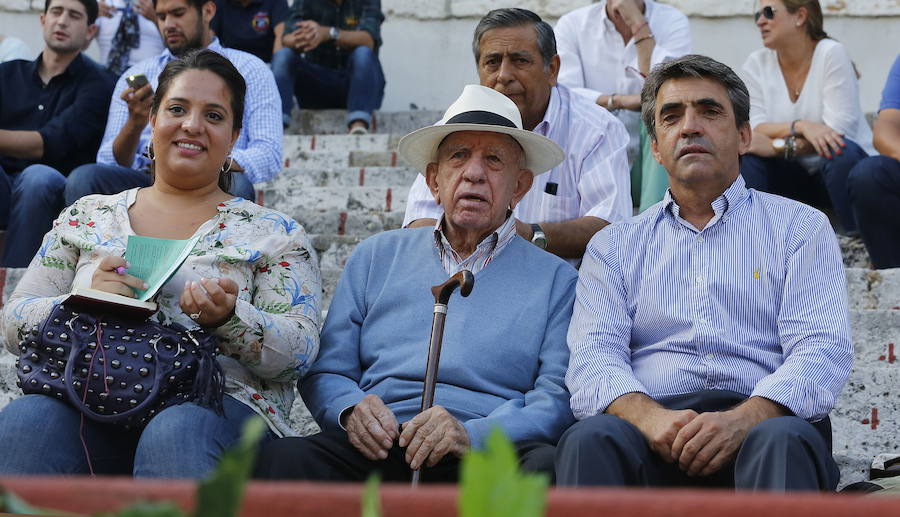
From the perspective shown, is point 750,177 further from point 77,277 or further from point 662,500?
point 662,500

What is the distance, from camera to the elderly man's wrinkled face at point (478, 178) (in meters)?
2.78

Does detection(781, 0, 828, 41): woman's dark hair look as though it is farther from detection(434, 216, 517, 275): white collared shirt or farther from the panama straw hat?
detection(434, 216, 517, 275): white collared shirt

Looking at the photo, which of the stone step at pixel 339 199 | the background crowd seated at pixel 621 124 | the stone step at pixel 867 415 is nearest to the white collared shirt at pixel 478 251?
the background crowd seated at pixel 621 124

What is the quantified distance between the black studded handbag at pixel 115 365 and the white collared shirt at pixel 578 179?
116 centimetres

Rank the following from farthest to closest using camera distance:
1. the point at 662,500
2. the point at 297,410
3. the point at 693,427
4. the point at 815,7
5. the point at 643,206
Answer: the point at 815,7, the point at 643,206, the point at 297,410, the point at 693,427, the point at 662,500

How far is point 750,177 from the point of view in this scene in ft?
13.6

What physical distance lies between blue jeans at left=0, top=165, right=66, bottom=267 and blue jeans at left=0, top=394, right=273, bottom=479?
1746mm

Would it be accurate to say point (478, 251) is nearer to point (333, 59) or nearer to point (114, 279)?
point (114, 279)

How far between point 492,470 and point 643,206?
3.45 metres

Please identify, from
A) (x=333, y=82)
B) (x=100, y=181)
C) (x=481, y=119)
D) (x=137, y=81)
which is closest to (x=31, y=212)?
(x=100, y=181)

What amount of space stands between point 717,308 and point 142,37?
429cm

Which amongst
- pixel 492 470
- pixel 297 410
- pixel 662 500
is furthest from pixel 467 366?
pixel 492 470

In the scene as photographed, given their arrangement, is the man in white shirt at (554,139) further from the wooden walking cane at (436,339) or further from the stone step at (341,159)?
the stone step at (341,159)

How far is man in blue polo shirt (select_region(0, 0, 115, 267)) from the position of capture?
425 cm
